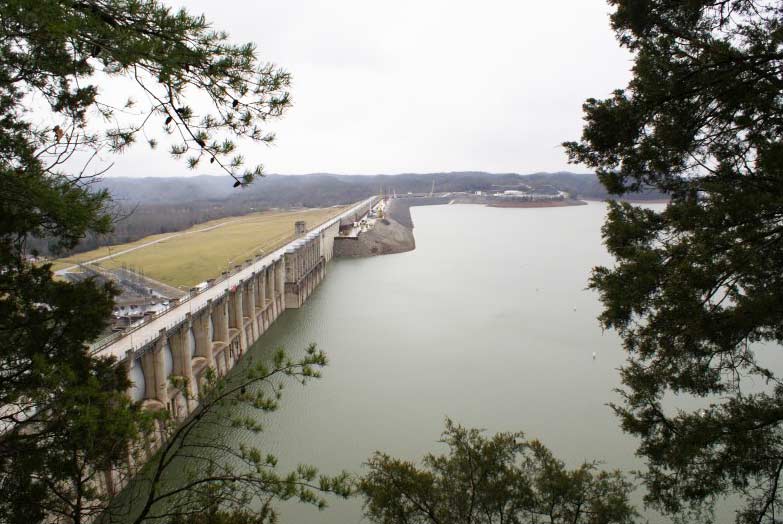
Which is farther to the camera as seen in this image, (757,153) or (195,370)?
(195,370)

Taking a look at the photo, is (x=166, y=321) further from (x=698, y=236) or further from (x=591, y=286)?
(x=698, y=236)

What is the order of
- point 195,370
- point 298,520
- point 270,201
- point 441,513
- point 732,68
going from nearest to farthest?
point 732,68 < point 441,513 < point 298,520 < point 195,370 < point 270,201

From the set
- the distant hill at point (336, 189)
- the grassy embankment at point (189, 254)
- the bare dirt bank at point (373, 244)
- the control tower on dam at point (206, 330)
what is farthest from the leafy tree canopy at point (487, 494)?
the distant hill at point (336, 189)

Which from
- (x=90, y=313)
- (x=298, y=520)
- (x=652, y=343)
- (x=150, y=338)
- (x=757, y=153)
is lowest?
(x=298, y=520)

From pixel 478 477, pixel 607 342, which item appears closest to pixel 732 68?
pixel 478 477

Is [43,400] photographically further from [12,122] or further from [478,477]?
[478,477]

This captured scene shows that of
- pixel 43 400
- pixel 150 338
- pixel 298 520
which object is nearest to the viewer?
pixel 43 400

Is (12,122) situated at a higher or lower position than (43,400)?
higher

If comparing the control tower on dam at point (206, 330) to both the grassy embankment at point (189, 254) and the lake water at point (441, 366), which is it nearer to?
the lake water at point (441, 366)
